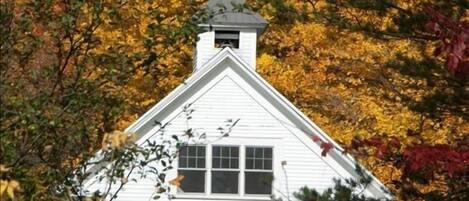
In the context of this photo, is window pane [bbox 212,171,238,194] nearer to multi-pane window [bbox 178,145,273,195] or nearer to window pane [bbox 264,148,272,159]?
multi-pane window [bbox 178,145,273,195]

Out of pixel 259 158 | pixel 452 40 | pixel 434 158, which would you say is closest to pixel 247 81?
pixel 259 158

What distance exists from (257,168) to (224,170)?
67 cm

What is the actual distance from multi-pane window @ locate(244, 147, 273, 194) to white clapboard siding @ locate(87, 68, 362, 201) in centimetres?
15

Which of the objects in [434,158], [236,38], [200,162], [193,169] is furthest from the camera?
[236,38]

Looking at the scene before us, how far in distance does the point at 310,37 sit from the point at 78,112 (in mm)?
15315

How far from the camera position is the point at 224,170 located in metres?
18.9

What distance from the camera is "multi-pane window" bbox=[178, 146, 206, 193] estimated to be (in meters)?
18.7

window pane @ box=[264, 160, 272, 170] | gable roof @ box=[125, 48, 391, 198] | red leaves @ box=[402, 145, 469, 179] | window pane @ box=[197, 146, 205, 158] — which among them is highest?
→ gable roof @ box=[125, 48, 391, 198]

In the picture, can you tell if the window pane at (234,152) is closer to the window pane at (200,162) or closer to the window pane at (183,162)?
the window pane at (200,162)

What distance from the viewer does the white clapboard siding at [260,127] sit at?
18875 millimetres

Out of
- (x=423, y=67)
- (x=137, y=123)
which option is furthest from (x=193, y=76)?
(x=423, y=67)

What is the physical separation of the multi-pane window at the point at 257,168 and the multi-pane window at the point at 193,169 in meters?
0.90

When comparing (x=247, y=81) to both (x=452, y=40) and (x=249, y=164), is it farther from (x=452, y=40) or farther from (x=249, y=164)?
(x=452, y=40)

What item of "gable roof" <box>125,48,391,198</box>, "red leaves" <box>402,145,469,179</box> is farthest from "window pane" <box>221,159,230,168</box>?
"red leaves" <box>402,145,469,179</box>
